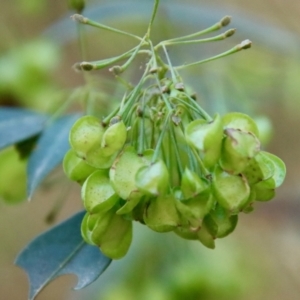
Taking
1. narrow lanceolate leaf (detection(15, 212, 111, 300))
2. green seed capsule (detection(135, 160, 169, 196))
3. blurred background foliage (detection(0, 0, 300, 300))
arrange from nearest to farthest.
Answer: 1. green seed capsule (detection(135, 160, 169, 196))
2. narrow lanceolate leaf (detection(15, 212, 111, 300))
3. blurred background foliage (detection(0, 0, 300, 300))

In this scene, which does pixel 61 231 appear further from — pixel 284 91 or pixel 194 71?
pixel 284 91

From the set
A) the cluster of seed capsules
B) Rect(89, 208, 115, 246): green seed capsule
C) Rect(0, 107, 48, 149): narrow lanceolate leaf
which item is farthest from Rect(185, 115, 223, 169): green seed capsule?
Rect(0, 107, 48, 149): narrow lanceolate leaf

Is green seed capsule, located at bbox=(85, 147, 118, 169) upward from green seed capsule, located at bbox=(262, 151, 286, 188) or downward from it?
upward

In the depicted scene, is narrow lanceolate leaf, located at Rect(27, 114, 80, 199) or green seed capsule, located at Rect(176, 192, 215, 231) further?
narrow lanceolate leaf, located at Rect(27, 114, 80, 199)

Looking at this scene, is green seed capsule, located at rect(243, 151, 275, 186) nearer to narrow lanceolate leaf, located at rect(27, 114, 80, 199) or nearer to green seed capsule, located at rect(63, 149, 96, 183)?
green seed capsule, located at rect(63, 149, 96, 183)

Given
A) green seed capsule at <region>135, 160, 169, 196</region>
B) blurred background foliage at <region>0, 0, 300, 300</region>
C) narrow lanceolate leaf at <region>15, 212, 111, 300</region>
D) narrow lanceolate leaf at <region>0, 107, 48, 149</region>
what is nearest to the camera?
green seed capsule at <region>135, 160, 169, 196</region>

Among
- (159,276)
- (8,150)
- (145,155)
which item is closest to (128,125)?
(145,155)
